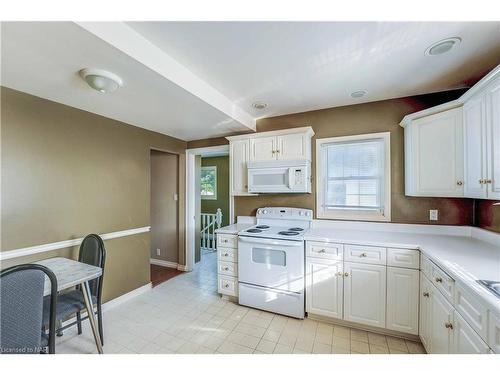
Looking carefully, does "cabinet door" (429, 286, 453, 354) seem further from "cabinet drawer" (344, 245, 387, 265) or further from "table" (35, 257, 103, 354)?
"table" (35, 257, 103, 354)

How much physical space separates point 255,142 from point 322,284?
6.17 feet

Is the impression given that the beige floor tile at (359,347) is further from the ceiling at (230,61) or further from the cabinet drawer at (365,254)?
the ceiling at (230,61)

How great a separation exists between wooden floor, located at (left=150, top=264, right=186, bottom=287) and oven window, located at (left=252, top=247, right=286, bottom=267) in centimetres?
178

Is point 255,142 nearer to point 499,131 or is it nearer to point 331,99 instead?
point 331,99

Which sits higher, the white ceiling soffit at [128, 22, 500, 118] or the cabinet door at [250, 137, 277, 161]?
the white ceiling soffit at [128, 22, 500, 118]

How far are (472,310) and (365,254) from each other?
3.07 feet

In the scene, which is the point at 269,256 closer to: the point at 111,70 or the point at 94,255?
the point at 94,255

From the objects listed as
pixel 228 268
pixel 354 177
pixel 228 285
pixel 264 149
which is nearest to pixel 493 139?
pixel 354 177

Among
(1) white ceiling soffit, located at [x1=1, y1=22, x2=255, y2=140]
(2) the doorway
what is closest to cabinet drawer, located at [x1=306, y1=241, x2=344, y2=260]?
(1) white ceiling soffit, located at [x1=1, y1=22, x2=255, y2=140]

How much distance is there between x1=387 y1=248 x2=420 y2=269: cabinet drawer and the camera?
75.4 inches

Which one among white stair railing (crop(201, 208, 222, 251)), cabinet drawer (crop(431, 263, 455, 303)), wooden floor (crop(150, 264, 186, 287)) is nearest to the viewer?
cabinet drawer (crop(431, 263, 455, 303))

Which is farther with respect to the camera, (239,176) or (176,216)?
(176,216)

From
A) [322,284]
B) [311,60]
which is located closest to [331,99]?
[311,60]

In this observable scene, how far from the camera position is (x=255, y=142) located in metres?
2.97
